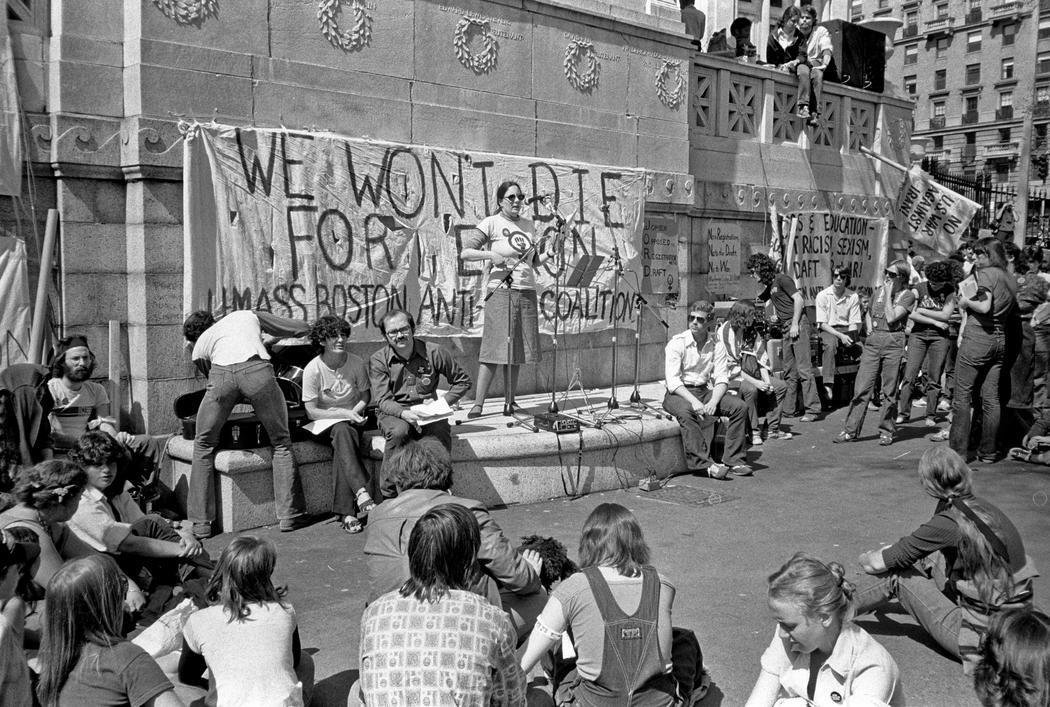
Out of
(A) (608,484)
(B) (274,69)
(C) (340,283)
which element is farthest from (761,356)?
(B) (274,69)

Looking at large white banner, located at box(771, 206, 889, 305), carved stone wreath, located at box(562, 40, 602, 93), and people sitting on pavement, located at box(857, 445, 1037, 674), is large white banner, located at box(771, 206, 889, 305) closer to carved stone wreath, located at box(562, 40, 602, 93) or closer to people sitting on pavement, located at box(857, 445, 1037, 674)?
carved stone wreath, located at box(562, 40, 602, 93)

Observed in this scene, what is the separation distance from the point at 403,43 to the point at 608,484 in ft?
14.9

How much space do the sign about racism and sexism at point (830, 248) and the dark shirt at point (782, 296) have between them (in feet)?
7.40

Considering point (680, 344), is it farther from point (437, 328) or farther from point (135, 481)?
point (135, 481)

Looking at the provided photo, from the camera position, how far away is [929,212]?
15641 mm

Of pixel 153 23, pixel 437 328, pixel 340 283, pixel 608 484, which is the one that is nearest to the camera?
pixel 153 23

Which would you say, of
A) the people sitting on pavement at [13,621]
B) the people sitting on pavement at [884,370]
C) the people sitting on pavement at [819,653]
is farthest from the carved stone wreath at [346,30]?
the people sitting on pavement at [819,653]

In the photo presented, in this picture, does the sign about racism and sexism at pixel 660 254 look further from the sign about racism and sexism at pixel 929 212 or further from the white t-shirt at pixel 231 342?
the white t-shirt at pixel 231 342

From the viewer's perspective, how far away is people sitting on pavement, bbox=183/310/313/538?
6871mm

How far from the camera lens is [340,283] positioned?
889 centimetres

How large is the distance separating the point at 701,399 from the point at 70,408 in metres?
5.22

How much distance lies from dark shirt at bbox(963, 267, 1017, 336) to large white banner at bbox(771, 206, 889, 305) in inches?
195

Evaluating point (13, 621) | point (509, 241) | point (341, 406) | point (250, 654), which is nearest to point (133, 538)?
point (13, 621)

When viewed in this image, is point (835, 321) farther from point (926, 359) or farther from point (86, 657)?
point (86, 657)
